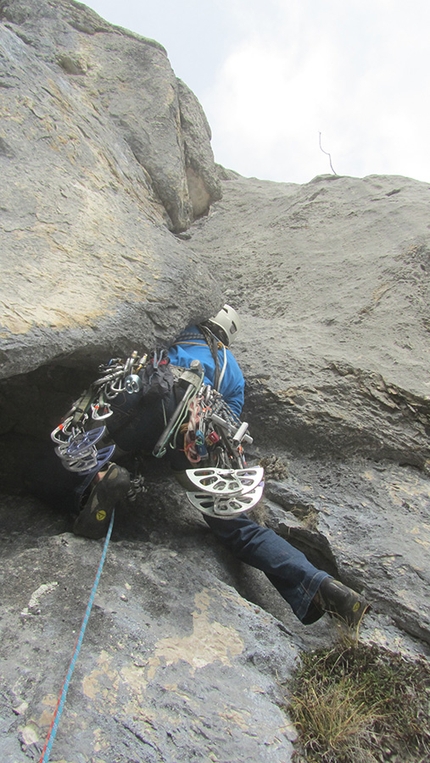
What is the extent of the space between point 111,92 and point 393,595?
23.4 ft

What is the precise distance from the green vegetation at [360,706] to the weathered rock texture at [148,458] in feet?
0.40

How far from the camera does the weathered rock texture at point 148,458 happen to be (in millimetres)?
2656

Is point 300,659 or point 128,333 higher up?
point 128,333

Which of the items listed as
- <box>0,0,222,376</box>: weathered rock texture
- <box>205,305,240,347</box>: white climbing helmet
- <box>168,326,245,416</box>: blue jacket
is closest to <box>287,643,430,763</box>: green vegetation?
<box>168,326,245,416</box>: blue jacket

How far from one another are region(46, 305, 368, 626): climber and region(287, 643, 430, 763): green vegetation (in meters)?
0.26

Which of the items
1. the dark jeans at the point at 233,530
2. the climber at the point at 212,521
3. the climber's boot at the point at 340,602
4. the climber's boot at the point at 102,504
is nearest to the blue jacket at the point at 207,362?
the climber at the point at 212,521

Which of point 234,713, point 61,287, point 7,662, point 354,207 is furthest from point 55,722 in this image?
point 354,207

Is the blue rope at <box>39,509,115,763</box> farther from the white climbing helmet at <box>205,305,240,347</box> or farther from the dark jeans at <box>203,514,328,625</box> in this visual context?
the white climbing helmet at <box>205,305,240,347</box>

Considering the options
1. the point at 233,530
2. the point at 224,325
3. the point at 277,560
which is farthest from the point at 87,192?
the point at 277,560

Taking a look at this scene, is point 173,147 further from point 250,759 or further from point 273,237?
point 250,759

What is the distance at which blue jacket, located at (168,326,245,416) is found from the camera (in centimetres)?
418

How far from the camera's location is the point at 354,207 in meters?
7.67

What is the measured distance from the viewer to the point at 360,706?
9.23ft

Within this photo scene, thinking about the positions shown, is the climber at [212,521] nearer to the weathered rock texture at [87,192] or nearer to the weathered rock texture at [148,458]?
the weathered rock texture at [148,458]
